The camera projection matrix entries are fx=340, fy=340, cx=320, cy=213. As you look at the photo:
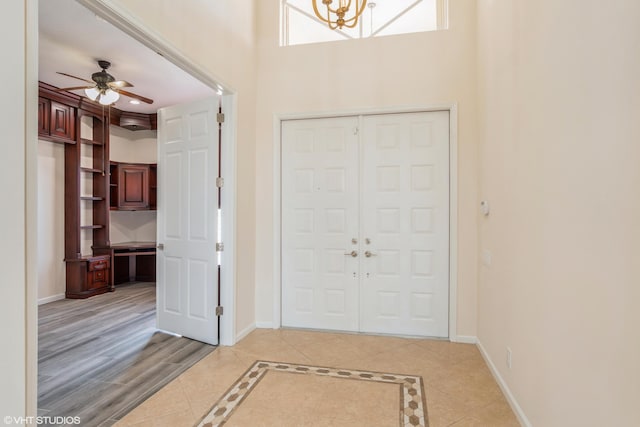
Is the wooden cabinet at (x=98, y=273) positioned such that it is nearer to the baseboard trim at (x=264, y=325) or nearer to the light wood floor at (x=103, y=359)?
the light wood floor at (x=103, y=359)

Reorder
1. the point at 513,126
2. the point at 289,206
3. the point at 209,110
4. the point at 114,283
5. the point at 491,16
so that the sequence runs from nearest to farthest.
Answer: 1. the point at 513,126
2. the point at 491,16
3. the point at 209,110
4. the point at 289,206
5. the point at 114,283

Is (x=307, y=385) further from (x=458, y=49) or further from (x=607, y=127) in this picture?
(x=458, y=49)

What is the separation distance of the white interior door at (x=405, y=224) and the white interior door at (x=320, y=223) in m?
0.16

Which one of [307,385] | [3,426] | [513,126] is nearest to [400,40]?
[513,126]

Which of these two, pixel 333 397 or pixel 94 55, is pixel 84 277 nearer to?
pixel 94 55

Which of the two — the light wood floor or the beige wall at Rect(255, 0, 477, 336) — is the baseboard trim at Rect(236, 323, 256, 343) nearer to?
the beige wall at Rect(255, 0, 477, 336)

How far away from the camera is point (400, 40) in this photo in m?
3.55

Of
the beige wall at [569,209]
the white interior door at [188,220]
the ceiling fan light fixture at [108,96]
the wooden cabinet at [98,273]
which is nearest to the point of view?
the beige wall at [569,209]

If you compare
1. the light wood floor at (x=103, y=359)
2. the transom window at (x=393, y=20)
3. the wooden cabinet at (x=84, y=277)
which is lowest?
the light wood floor at (x=103, y=359)

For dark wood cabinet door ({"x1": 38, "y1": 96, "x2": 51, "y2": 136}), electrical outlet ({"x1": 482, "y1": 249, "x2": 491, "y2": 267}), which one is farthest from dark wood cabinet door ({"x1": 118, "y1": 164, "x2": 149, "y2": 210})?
electrical outlet ({"x1": 482, "y1": 249, "x2": 491, "y2": 267})

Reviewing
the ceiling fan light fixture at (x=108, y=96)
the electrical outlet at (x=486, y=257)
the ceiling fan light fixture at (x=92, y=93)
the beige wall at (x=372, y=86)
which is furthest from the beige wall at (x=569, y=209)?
the ceiling fan light fixture at (x=92, y=93)

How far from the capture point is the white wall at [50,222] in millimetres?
4919

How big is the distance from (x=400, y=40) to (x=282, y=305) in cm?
316

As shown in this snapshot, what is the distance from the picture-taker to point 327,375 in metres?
2.75
